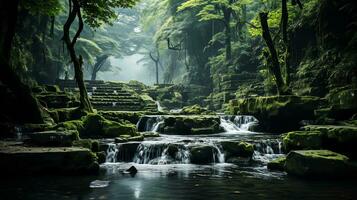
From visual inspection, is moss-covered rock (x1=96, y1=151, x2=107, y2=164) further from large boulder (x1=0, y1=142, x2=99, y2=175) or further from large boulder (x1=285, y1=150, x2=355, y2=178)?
A: large boulder (x1=285, y1=150, x2=355, y2=178)

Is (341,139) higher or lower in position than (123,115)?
lower

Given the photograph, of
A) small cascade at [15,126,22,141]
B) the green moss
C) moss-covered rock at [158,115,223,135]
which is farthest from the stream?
moss-covered rock at [158,115,223,135]

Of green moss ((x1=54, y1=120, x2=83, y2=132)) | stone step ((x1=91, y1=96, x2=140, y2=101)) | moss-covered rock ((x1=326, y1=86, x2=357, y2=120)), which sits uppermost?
stone step ((x1=91, y1=96, x2=140, y2=101))

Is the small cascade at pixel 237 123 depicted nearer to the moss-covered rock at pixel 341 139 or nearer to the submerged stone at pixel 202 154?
the submerged stone at pixel 202 154

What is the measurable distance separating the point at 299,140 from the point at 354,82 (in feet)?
25.7

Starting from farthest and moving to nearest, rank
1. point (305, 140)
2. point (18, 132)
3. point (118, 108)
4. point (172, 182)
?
1. point (118, 108)
2. point (18, 132)
3. point (305, 140)
4. point (172, 182)

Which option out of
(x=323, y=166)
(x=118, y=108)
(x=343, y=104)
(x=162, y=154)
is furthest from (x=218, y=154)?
(x=118, y=108)

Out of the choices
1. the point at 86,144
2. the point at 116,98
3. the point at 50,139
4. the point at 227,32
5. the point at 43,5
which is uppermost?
the point at 227,32

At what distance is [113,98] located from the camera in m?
32.9

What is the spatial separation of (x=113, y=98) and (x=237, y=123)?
555 inches

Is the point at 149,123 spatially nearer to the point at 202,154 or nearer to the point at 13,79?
the point at 13,79

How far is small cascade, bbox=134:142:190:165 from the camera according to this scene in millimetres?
13445

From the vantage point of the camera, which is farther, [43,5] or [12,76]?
[43,5]

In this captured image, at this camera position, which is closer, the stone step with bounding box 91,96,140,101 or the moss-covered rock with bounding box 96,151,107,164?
the moss-covered rock with bounding box 96,151,107,164
